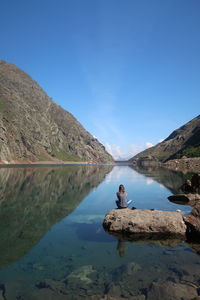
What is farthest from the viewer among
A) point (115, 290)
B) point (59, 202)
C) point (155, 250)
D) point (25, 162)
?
point (25, 162)

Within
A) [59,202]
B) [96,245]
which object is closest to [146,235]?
[96,245]

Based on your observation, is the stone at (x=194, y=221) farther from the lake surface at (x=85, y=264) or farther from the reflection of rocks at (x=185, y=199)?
the reflection of rocks at (x=185, y=199)

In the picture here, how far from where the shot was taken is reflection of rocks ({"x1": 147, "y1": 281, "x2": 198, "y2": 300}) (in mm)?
9344

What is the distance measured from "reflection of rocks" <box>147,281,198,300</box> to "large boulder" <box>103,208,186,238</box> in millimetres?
6739

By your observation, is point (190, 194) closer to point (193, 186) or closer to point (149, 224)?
point (193, 186)

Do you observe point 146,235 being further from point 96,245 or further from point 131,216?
point 96,245

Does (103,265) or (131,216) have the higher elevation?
(131,216)

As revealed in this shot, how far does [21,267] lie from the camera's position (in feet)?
39.8

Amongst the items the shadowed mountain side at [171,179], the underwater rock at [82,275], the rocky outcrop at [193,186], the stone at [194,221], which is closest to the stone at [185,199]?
the rocky outcrop at [193,186]

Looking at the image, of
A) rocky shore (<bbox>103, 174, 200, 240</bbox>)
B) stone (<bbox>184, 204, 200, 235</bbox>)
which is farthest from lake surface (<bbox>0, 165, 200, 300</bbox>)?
stone (<bbox>184, 204, 200, 235</bbox>)

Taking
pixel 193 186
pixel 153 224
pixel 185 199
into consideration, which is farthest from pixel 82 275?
pixel 193 186

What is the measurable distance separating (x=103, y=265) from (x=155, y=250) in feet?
12.5

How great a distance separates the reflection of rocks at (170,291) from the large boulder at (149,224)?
265 inches

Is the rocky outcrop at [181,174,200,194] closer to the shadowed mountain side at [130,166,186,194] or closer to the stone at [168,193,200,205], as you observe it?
the shadowed mountain side at [130,166,186,194]
